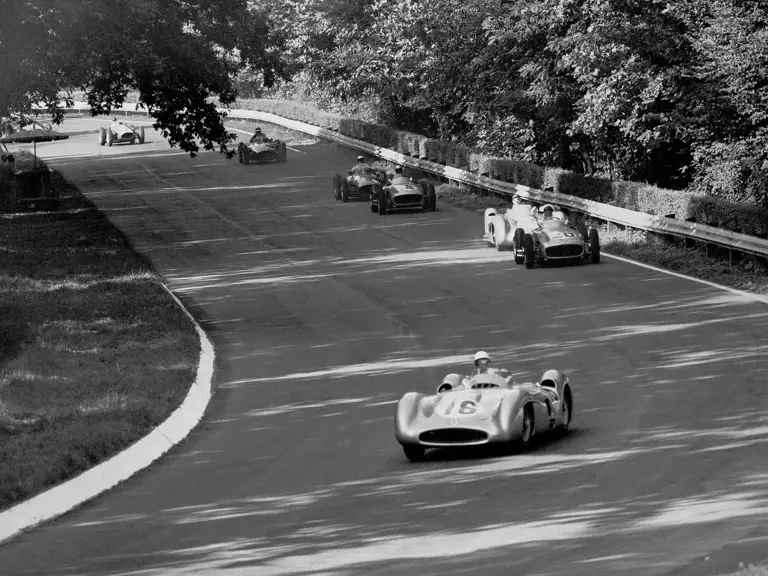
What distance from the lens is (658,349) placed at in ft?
62.0

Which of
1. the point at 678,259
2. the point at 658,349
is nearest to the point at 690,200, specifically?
the point at 678,259

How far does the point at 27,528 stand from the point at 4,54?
58.5 feet

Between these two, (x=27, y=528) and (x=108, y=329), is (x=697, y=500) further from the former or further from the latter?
(x=108, y=329)

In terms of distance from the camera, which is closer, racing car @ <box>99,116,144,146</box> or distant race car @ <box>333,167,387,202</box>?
distant race car @ <box>333,167,387,202</box>

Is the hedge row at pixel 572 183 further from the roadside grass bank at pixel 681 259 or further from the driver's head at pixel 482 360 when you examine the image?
the driver's head at pixel 482 360

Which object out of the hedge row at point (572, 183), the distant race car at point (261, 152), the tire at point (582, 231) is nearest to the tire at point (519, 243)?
the tire at point (582, 231)

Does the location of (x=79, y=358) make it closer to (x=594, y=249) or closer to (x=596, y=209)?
(x=594, y=249)

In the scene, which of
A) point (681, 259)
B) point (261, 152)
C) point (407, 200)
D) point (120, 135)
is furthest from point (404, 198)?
point (120, 135)

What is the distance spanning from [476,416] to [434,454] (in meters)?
0.80

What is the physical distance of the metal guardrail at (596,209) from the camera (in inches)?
1013

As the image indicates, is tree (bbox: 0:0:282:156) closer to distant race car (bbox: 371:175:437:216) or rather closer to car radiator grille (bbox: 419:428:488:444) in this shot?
distant race car (bbox: 371:175:437:216)

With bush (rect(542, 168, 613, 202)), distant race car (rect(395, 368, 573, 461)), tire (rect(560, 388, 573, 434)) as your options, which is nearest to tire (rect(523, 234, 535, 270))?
bush (rect(542, 168, 613, 202))

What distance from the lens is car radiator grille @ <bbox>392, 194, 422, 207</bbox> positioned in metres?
37.6

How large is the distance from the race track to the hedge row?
2.42m
